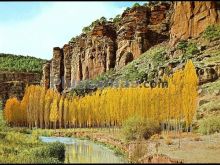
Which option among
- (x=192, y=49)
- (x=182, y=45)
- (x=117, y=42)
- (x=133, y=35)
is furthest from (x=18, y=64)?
(x=192, y=49)

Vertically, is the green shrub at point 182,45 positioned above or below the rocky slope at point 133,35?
below

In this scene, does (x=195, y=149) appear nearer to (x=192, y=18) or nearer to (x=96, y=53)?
(x=192, y=18)

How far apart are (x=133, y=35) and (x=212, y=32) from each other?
3663cm

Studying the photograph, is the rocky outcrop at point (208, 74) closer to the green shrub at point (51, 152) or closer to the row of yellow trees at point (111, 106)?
the row of yellow trees at point (111, 106)

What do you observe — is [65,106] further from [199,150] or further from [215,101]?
[199,150]

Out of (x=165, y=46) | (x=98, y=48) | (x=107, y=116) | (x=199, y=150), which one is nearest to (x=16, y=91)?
(x=98, y=48)

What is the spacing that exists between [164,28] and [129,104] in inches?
2403

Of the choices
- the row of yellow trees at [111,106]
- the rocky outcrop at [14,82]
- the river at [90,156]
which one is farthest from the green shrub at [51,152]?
the rocky outcrop at [14,82]

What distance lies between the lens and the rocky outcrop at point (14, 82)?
144750 mm

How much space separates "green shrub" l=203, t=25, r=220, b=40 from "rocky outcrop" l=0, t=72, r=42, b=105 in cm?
7154

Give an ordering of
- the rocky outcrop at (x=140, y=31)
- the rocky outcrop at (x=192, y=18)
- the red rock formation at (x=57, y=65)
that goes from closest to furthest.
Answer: the rocky outcrop at (x=192, y=18), the rocky outcrop at (x=140, y=31), the red rock formation at (x=57, y=65)

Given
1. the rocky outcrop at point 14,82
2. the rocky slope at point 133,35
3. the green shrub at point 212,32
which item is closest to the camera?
the green shrub at point 212,32

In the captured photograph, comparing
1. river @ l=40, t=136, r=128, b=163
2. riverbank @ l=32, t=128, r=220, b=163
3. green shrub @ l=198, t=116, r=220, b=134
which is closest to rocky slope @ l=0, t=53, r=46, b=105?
river @ l=40, t=136, r=128, b=163

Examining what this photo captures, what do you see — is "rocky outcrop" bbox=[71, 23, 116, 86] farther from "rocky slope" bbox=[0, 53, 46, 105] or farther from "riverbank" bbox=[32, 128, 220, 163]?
"riverbank" bbox=[32, 128, 220, 163]
